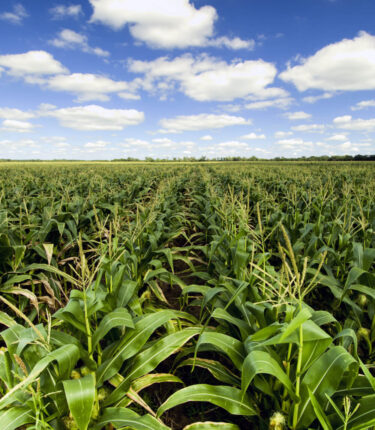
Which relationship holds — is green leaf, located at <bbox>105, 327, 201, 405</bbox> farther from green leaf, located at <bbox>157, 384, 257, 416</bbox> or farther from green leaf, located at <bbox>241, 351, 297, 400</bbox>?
green leaf, located at <bbox>241, 351, 297, 400</bbox>

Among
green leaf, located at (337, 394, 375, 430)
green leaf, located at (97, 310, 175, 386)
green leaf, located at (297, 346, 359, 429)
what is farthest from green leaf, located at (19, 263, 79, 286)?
green leaf, located at (337, 394, 375, 430)

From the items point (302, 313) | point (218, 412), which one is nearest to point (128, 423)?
point (218, 412)

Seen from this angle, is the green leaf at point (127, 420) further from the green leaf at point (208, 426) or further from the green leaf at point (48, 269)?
the green leaf at point (48, 269)

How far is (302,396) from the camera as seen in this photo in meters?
1.35

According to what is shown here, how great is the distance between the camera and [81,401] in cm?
120

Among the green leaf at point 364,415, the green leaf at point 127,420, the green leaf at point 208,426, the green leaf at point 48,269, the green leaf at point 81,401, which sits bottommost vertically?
the green leaf at point 208,426

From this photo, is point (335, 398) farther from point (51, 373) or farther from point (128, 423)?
point (51, 373)

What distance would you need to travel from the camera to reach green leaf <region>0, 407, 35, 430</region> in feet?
4.10

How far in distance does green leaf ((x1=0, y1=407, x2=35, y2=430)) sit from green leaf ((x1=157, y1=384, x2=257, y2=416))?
72 cm

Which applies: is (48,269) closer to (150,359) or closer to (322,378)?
(150,359)

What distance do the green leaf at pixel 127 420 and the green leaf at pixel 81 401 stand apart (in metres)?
0.26

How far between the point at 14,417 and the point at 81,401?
401 mm

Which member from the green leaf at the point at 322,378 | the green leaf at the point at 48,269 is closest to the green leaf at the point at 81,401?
the green leaf at the point at 48,269

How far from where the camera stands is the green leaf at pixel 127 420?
4.40ft
